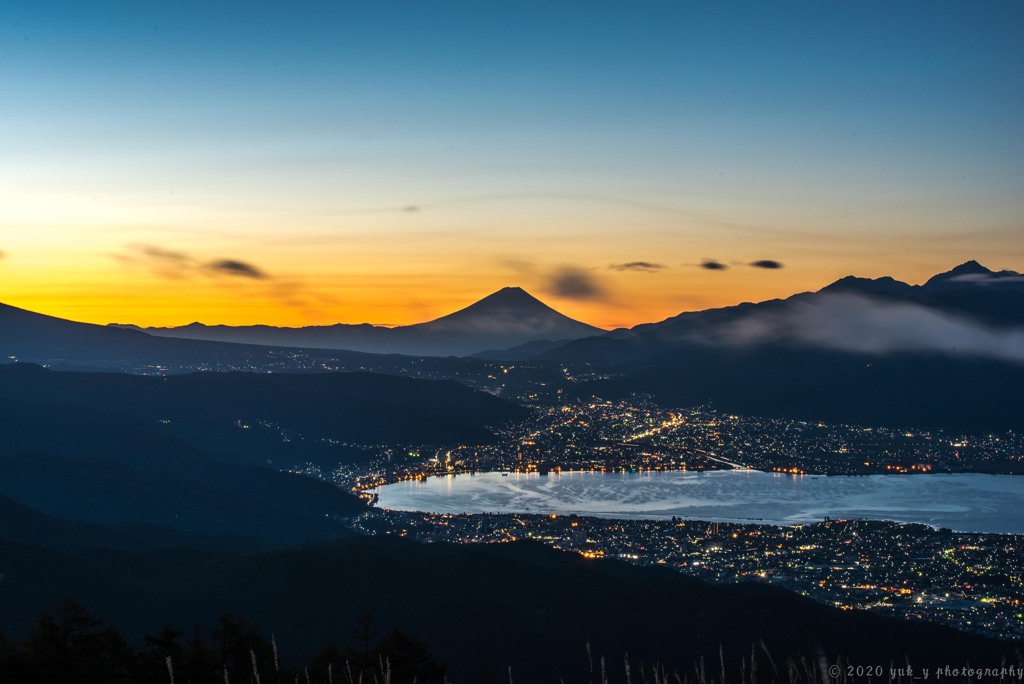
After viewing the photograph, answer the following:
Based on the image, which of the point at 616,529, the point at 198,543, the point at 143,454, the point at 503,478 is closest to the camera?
the point at 198,543

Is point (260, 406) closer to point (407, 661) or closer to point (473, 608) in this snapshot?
point (473, 608)

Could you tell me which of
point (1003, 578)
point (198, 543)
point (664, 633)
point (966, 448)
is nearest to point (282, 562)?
point (198, 543)

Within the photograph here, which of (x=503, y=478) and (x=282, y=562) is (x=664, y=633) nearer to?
(x=282, y=562)

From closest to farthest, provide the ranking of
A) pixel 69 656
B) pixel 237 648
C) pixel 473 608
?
pixel 69 656
pixel 237 648
pixel 473 608

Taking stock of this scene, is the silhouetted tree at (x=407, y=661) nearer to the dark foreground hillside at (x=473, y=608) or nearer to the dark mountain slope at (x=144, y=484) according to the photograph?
the dark foreground hillside at (x=473, y=608)

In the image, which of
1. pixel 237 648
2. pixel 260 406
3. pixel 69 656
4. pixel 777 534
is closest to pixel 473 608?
pixel 237 648

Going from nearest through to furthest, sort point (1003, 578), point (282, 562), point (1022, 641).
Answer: point (1022, 641) → point (282, 562) → point (1003, 578)
